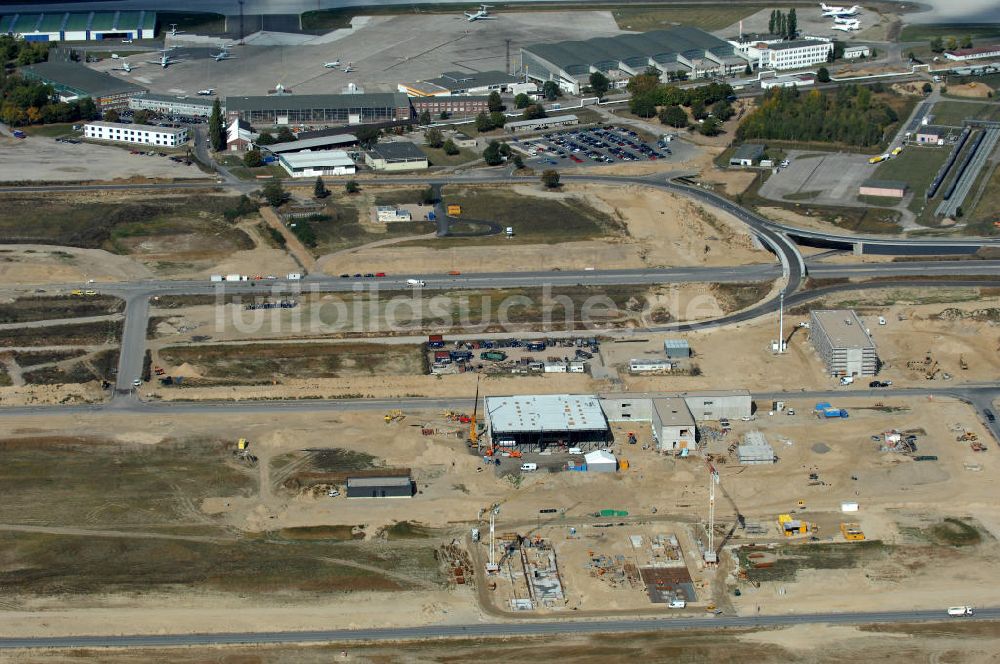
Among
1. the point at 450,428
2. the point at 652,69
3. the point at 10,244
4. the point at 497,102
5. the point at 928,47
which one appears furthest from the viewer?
the point at 928,47

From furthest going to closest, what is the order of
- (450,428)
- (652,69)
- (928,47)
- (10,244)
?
1. (928,47)
2. (652,69)
3. (10,244)
4. (450,428)

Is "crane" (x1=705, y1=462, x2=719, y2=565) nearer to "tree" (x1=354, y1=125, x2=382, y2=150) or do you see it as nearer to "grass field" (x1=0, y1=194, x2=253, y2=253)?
"grass field" (x1=0, y1=194, x2=253, y2=253)

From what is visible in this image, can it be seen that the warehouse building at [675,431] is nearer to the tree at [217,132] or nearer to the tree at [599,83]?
the tree at [217,132]

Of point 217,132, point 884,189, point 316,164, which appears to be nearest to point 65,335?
point 316,164

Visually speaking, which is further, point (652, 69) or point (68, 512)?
point (652, 69)

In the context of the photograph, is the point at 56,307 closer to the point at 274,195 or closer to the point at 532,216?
the point at 274,195

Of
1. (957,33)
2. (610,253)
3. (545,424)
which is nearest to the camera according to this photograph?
(545,424)

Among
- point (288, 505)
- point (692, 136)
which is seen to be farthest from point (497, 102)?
point (288, 505)

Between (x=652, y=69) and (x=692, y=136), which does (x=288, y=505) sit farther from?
(x=652, y=69)
